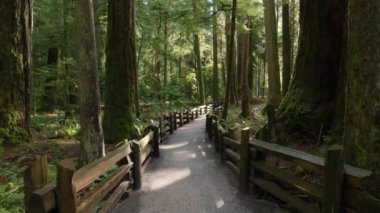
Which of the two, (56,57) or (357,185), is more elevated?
(56,57)

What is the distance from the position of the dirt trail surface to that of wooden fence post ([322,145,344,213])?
179 centimetres

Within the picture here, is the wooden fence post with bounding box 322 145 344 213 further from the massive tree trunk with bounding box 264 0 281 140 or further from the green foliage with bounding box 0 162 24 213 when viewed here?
the massive tree trunk with bounding box 264 0 281 140

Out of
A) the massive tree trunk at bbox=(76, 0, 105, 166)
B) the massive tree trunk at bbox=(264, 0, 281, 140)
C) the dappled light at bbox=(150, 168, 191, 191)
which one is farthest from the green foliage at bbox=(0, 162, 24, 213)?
the massive tree trunk at bbox=(264, 0, 281, 140)

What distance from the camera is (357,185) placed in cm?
415

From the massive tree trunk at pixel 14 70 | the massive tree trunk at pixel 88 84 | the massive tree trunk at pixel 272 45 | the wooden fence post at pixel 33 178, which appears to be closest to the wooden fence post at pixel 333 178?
the wooden fence post at pixel 33 178

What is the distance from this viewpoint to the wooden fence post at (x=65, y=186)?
3.90m

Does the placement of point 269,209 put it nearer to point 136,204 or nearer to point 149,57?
point 136,204

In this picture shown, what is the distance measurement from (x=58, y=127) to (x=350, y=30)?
1255cm

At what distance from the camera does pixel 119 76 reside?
39.0ft

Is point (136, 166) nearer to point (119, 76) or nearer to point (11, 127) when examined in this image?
point (11, 127)

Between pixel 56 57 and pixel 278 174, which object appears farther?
pixel 56 57

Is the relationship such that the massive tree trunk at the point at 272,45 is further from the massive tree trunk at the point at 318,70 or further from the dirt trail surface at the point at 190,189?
the massive tree trunk at the point at 318,70

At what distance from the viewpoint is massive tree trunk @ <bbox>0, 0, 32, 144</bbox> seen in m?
10.1

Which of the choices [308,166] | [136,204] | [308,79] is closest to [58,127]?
[136,204]
